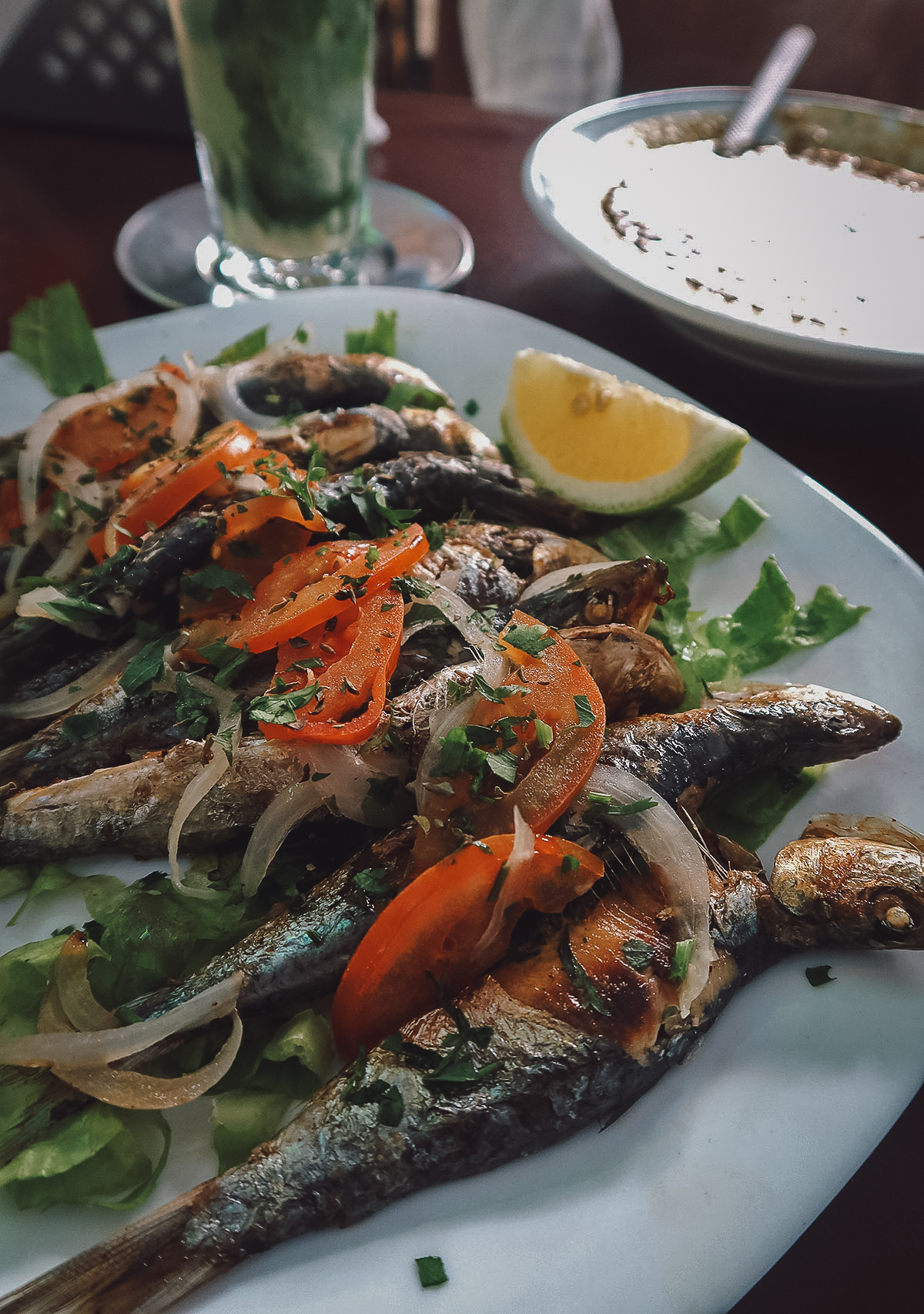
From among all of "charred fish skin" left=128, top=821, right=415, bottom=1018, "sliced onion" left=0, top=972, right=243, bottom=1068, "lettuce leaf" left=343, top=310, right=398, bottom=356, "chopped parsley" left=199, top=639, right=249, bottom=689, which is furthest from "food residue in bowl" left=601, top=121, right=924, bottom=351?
"sliced onion" left=0, top=972, right=243, bottom=1068

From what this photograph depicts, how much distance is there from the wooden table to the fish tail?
0.89 metres

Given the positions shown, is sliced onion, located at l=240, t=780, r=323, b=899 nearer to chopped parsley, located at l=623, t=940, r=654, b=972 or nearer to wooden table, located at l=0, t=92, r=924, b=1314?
chopped parsley, located at l=623, t=940, r=654, b=972

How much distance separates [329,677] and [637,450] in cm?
115

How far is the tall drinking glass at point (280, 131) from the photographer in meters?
2.57

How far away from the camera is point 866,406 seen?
2.89m

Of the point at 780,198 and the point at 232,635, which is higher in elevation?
the point at 780,198

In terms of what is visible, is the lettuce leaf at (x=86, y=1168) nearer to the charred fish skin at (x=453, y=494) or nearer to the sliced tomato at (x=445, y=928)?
the sliced tomato at (x=445, y=928)

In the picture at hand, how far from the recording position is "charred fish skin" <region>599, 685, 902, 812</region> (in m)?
1.58

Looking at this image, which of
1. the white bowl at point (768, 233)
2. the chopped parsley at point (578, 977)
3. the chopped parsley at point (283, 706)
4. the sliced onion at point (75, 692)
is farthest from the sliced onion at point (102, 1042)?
the white bowl at point (768, 233)

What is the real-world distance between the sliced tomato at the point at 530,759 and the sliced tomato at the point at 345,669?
0.19 m

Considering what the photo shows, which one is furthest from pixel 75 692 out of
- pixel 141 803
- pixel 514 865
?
pixel 514 865

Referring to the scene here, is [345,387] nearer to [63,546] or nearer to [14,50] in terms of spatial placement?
[63,546]

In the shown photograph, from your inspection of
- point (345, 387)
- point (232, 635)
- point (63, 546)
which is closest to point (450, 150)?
point (345, 387)

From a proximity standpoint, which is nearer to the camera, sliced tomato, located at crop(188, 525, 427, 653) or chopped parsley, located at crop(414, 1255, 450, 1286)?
chopped parsley, located at crop(414, 1255, 450, 1286)
